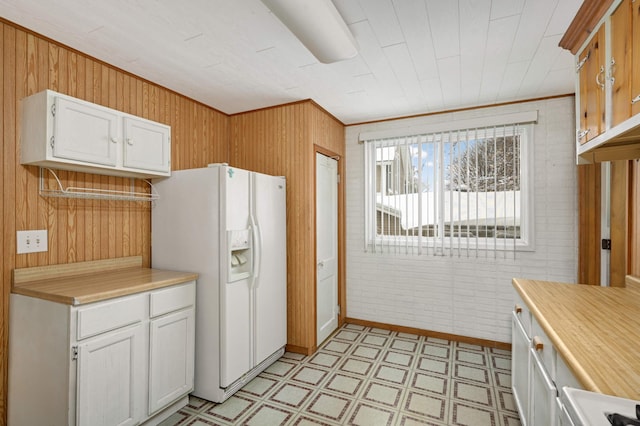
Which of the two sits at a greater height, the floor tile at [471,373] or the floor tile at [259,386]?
the floor tile at [471,373]

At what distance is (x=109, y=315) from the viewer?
5.93ft

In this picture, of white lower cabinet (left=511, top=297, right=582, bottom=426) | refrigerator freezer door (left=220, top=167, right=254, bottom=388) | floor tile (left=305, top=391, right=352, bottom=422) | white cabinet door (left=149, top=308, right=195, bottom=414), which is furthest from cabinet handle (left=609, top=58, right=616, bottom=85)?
white cabinet door (left=149, top=308, right=195, bottom=414)

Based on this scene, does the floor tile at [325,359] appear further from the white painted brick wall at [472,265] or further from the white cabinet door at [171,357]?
the white cabinet door at [171,357]

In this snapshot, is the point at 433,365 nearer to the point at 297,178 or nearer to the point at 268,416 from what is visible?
the point at 268,416

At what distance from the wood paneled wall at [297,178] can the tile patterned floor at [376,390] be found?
16.3 inches

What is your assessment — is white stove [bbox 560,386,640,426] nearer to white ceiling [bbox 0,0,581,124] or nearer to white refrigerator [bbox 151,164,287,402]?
white ceiling [bbox 0,0,581,124]

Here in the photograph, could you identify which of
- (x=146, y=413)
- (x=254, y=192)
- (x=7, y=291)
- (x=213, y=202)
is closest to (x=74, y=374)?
(x=146, y=413)

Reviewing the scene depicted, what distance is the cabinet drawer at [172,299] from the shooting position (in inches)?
81.1

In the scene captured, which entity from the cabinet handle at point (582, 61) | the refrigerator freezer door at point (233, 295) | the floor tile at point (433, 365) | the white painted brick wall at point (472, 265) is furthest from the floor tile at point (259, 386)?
the cabinet handle at point (582, 61)

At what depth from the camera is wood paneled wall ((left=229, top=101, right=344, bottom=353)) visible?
3.13m

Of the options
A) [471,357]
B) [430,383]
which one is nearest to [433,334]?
[471,357]

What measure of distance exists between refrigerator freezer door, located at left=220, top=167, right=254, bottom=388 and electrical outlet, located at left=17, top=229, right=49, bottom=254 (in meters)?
1.10

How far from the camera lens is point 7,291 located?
1.88m

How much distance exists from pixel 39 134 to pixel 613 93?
119 inches
